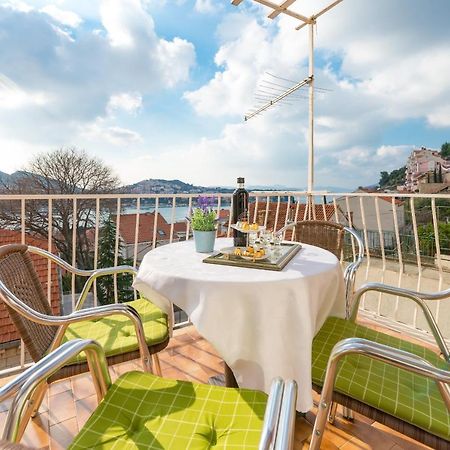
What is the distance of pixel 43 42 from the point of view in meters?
8.32

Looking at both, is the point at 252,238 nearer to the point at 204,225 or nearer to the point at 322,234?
the point at 204,225

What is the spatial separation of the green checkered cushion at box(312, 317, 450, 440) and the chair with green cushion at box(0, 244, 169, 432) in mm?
754

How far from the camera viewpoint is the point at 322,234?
230cm

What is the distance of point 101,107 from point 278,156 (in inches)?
324

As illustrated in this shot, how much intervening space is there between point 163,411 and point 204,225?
0.90 meters

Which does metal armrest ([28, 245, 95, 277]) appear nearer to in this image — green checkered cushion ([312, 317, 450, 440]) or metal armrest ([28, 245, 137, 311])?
metal armrest ([28, 245, 137, 311])

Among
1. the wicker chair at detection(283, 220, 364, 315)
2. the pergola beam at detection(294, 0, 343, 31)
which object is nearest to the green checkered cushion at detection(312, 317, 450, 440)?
the wicker chair at detection(283, 220, 364, 315)

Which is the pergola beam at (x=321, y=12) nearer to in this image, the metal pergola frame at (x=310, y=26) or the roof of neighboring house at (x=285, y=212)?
the metal pergola frame at (x=310, y=26)

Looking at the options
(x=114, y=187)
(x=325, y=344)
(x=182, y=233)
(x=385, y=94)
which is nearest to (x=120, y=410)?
(x=325, y=344)

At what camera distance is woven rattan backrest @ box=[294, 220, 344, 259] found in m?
2.21

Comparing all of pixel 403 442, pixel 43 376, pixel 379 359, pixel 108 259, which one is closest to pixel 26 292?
pixel 43 376

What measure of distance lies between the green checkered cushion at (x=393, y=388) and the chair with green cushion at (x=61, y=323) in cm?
75

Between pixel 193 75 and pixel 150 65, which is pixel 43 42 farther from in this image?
pixel 193 75

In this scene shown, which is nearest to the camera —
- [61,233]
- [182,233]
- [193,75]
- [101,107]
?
[182,233]
